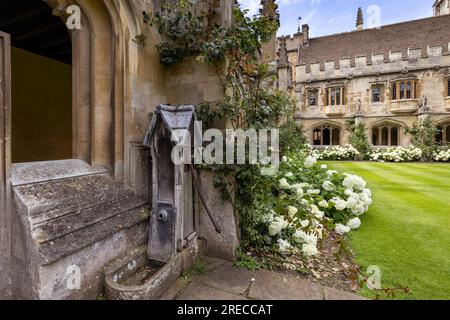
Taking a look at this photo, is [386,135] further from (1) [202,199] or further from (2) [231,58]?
(1) [202,199]

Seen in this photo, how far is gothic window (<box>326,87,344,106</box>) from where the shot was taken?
68.5 feet

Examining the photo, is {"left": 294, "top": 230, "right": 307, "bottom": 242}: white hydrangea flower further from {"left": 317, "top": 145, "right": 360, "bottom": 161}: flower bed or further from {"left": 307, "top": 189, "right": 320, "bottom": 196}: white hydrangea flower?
{"left": 317, "top": 145, "right": 360, "bottom": 161}: flower bed

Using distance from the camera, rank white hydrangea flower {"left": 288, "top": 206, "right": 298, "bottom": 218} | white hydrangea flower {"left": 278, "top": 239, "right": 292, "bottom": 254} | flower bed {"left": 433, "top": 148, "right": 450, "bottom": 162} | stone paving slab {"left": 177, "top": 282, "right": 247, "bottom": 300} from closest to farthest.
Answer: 1. stone paving slab {"left": 177, "top": 282, "right": 247, "bottom": 300}
2. white hydrangea flower {"left": 278, "top": 239, "right": 292, "bottom": 254}
3. white hydrangea flower {"left": 288, "top": 206, "right": 298, "bottom": 218}
4. flower bed {"left": 433, "top": 148, "right": 450, "bottom": 162}

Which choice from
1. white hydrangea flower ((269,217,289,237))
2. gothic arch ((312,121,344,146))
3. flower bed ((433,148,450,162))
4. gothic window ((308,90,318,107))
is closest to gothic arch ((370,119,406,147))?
gothic arch ((312,121,344,146))

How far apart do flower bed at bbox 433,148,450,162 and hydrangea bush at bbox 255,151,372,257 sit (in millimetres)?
15645

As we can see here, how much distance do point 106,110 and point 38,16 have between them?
7.18 ft

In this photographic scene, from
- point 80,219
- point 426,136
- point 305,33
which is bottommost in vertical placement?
point 80,219

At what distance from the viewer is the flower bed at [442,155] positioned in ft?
50.1

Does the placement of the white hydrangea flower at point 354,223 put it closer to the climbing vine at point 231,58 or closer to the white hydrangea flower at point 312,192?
the white hydrangea flower at point 312,192

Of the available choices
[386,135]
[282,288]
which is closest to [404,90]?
[386,135]

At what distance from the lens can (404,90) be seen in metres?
19.0

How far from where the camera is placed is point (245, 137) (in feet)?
9.12

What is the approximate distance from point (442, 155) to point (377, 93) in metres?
7.29
